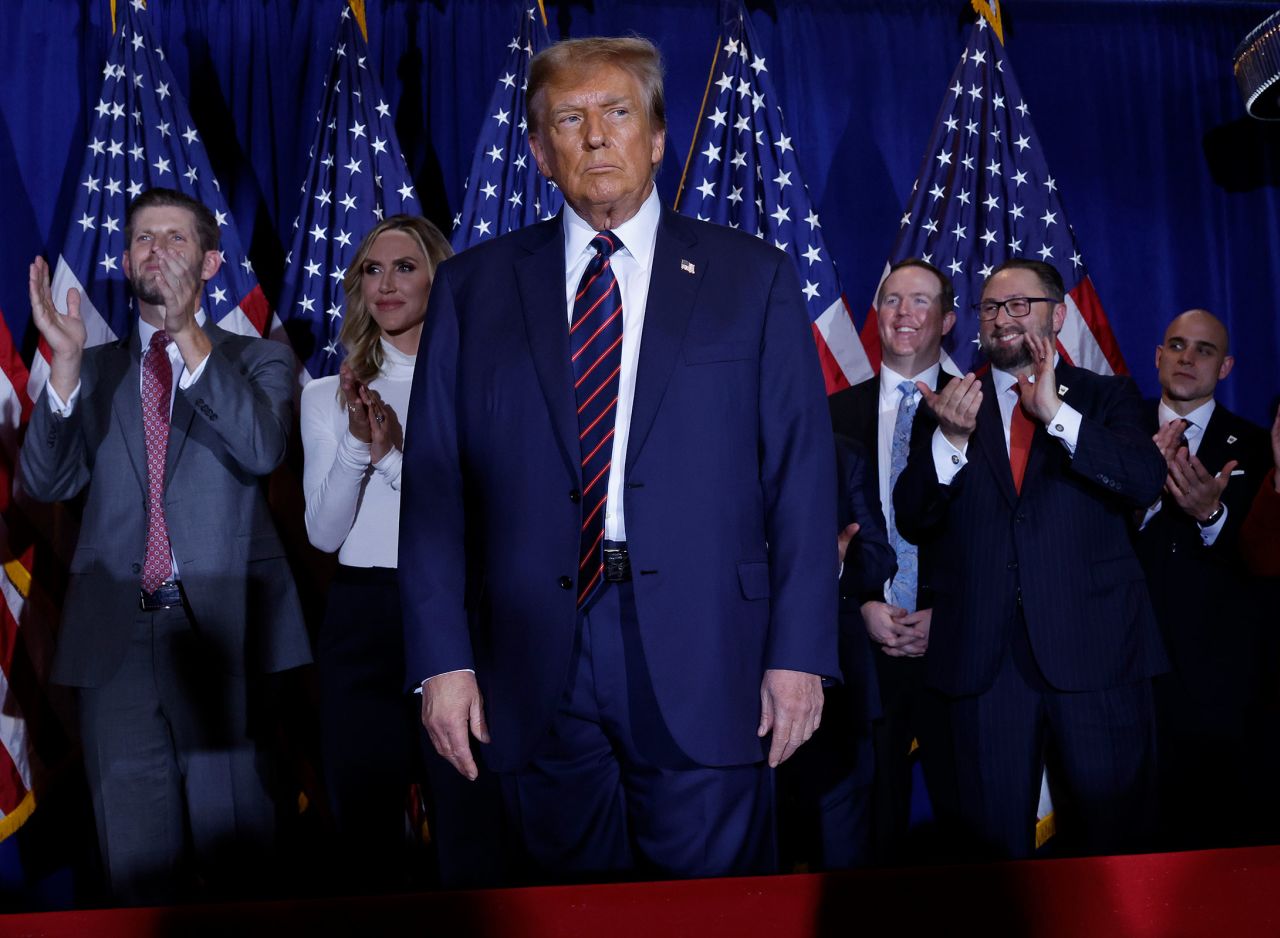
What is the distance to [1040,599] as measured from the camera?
9.04 ft

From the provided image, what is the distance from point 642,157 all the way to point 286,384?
1.46 metres

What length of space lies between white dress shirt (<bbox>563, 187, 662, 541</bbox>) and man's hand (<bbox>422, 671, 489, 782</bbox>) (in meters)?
0.28

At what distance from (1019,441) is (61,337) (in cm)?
216

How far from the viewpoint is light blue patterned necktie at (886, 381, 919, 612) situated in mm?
3225

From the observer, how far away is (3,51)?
3.99 metres

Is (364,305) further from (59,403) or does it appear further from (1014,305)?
(1014,305)

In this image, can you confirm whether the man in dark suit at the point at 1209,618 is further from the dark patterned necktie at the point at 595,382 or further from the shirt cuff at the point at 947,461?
the dark patterned necktie at the point at 595,382

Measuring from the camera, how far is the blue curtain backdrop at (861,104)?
4.08 meters

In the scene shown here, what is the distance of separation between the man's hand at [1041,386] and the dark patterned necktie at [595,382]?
4.39 ft

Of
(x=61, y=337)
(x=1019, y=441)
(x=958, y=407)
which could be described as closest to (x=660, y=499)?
(x=958, y=407)

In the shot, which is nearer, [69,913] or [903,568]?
[69,913]

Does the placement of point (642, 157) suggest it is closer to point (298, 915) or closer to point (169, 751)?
point (298, 915)

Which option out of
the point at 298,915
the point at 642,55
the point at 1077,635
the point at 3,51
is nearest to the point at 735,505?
the point at 642,55

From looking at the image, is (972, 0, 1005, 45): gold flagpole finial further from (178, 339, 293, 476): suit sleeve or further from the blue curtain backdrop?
(178, 339, 293, 476): suit sleeve
